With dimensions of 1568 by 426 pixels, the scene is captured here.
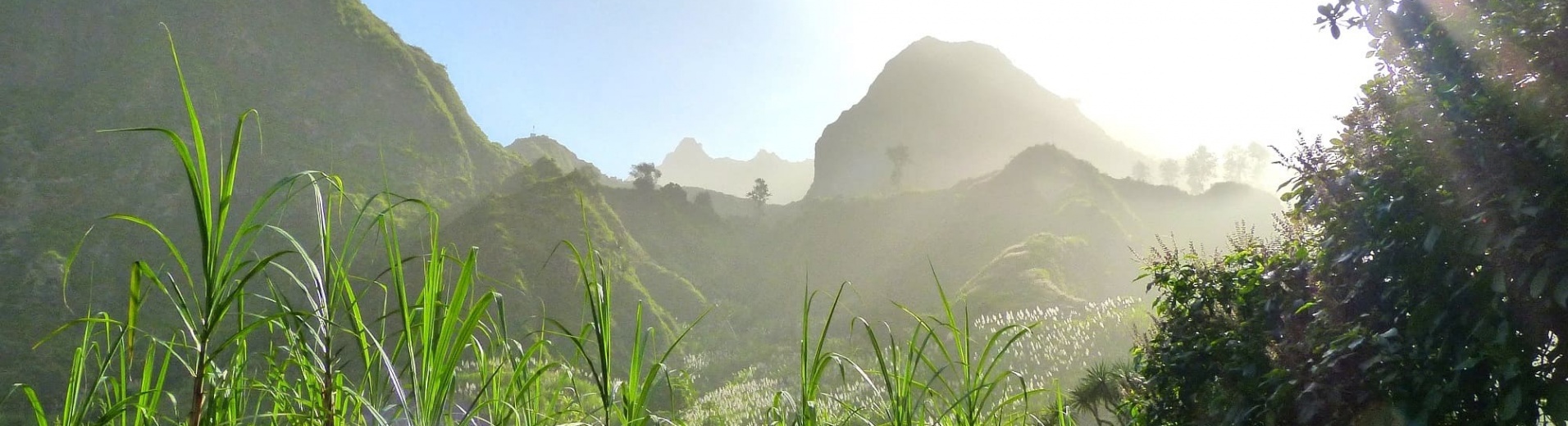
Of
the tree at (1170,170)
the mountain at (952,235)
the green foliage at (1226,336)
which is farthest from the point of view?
the tree at (1170,170)

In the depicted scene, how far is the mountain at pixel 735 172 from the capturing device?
453ft

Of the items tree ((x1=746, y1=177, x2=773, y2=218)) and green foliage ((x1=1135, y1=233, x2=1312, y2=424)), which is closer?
green foliage ((x1=1135, y1=233, x2=1312, y2=424))

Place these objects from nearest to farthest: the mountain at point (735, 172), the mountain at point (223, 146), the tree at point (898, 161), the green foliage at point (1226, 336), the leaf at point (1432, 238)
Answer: the leaf at point (1432, 238) → the green foliage at point (1226, 336) → the mountain at point (223, 146) → the tree at point (898, 161) → the mountain at point (735, 172)

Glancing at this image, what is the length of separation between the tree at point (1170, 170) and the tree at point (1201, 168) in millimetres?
3165

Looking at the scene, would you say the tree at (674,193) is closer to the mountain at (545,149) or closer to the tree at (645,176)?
the tree at (645,176)

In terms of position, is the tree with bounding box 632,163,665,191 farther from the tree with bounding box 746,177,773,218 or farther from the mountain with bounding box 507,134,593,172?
the mountain with bounding box 507,134,593,172

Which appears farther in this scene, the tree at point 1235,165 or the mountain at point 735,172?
the mountain at point 735,172

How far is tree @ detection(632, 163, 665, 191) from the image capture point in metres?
51.2

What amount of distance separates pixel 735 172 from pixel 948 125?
177 feet

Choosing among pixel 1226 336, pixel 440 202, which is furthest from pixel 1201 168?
pixel 1226 336

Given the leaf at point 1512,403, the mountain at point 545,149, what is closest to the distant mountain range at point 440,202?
the leaf at point 1512,403

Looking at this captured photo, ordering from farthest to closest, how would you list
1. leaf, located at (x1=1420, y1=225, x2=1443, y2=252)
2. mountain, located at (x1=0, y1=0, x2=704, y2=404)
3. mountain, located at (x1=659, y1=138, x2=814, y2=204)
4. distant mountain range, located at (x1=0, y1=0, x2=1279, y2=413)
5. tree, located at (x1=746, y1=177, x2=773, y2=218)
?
mountain, located at (x1=659, y1=138, x2=814, y2=204) < tree, located at (x1=746, y1=177, x2=773, y2=218) < distant mountain range, located at (x1=0, y1=0, x2=1279, y2=413) < mountain, located at (x1=0, y1=0, x2=704, y2=404) < leaf, located at (x1=1420, y1=225, x2=1443, y2=252)

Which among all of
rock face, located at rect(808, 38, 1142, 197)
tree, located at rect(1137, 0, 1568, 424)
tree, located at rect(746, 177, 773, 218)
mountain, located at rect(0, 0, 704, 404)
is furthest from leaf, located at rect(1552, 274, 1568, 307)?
rock face, located at rect(808, 38, 1142, 197)

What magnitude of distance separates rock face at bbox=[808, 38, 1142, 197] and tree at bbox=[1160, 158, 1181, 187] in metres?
27.8
